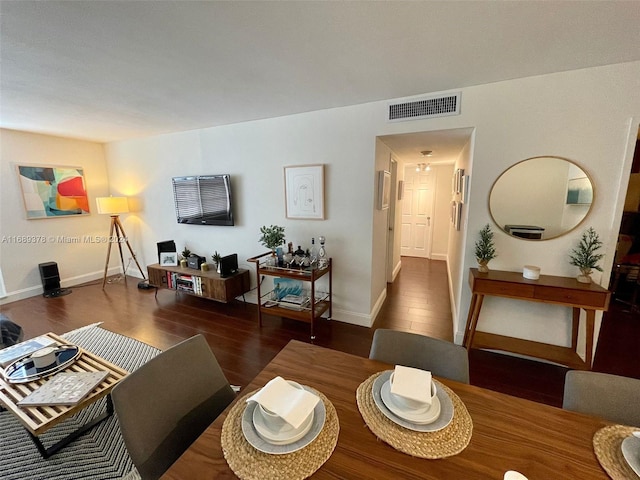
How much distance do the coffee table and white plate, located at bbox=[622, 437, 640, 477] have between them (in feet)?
7.49

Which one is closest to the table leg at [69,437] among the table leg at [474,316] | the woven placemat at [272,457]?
the woven placemat at [272,457]

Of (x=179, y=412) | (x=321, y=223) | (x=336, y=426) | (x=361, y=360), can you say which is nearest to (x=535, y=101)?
(x=321, y=223)

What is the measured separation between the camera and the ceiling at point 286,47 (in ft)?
4.20

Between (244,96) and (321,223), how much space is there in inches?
57.6

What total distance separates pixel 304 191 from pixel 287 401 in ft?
7.78

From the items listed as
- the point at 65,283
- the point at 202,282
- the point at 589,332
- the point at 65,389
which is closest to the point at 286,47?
the point at 65,389

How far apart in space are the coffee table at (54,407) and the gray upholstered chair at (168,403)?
91cm

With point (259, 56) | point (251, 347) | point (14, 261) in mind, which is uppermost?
point (259, 56)

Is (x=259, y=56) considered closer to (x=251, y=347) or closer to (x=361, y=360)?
(x=361, y=360)

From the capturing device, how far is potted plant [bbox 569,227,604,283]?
76.5 inches

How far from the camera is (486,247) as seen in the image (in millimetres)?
2230

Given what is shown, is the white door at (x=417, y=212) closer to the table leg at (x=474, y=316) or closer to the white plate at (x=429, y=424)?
the table leg at (x=474, y=316)

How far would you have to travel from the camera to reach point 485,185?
7.45ft

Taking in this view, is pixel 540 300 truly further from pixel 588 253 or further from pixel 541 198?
pixel 541 198
